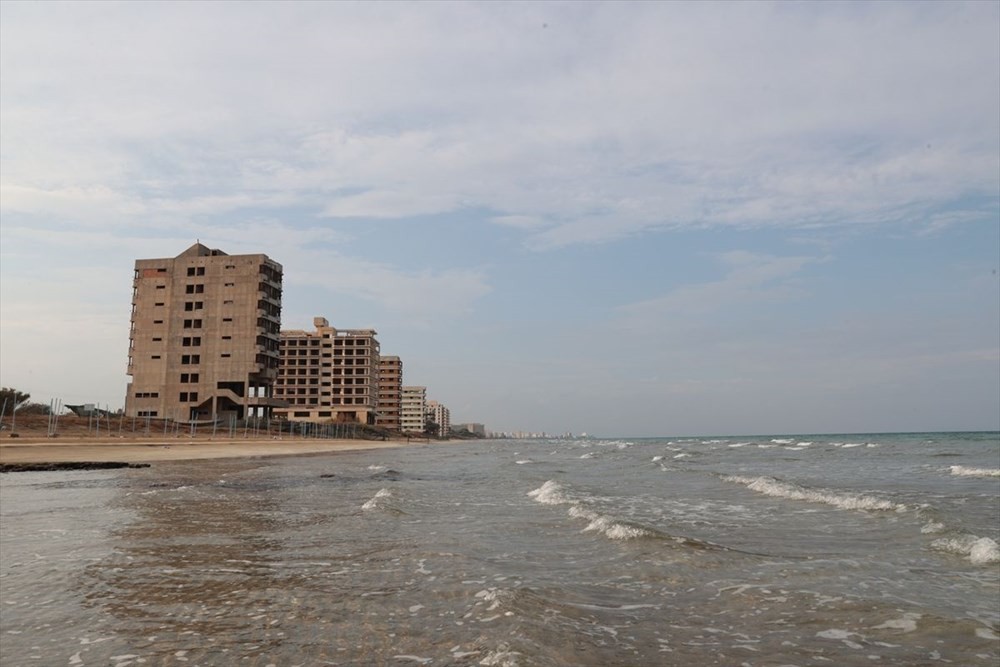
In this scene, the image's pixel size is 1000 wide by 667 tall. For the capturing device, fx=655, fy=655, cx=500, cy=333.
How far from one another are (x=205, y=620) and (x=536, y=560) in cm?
548

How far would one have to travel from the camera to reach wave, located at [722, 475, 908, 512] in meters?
18.5

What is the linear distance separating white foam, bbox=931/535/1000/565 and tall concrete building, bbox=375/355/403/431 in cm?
17921

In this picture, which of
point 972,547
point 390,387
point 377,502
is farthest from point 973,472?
point 390,387

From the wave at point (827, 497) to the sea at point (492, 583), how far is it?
0.16 metres

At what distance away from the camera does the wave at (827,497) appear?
728 inches

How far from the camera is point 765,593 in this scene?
8.91 meters

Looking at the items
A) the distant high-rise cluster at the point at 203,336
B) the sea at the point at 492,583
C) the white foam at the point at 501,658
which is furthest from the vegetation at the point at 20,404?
the white foam at the point at 501,658

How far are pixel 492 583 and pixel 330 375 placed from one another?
151498mm

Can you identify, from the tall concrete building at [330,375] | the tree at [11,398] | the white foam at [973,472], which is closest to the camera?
the white foam at [973,472]

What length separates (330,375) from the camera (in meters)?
155

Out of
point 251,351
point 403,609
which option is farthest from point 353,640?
point 251,351

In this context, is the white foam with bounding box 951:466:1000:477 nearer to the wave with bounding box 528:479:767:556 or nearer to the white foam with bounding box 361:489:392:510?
the wave with bounding box 528:479:767:556

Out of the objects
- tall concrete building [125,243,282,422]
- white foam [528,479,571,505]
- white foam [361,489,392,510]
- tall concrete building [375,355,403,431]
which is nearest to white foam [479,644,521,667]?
white foam [361,489,392,510]

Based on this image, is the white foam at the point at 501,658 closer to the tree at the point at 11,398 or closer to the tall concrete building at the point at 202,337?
the tree at the point at 11,398
